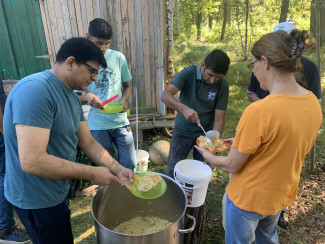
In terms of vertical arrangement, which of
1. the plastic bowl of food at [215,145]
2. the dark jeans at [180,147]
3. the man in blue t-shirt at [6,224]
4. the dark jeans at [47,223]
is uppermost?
the plastic bowl of food at [215,145]

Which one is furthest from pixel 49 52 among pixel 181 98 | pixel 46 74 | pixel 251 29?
pixel 251 29

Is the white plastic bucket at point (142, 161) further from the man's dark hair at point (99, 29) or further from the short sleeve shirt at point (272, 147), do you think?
the short sleeve shirt at point (272, 147)

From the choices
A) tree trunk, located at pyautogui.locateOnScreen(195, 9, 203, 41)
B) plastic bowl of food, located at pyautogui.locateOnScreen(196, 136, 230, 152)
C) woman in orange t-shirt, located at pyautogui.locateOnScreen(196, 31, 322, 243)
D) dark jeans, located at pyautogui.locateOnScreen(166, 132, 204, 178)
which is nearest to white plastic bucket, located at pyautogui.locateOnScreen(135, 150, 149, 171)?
dark jeans, located at pyautogui.locateOnScreen(166, 132, 204, 178)

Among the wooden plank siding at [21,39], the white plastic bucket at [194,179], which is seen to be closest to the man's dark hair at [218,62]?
the white plastic bucket at [194,179]

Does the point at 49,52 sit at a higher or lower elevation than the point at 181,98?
higher

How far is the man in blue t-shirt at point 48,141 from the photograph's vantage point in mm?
1262

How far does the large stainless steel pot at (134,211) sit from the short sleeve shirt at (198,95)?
0.93 metres

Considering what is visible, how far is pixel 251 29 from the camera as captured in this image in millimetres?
9992

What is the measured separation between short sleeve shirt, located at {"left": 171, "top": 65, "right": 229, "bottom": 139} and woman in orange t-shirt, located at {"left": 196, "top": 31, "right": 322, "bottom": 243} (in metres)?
1.08

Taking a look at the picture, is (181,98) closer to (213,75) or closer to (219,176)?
(213,75)

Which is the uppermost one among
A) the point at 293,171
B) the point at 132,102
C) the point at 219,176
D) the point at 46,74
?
the point at 46,74

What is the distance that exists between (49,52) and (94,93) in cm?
244

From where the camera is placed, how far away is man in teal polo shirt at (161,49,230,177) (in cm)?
251

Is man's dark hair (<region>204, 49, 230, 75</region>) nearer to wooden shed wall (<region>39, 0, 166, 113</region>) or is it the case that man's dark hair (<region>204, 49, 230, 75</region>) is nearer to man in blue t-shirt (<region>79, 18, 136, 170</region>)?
man in blue t-shirt (<region>79, 18, 136, 170</region>)
